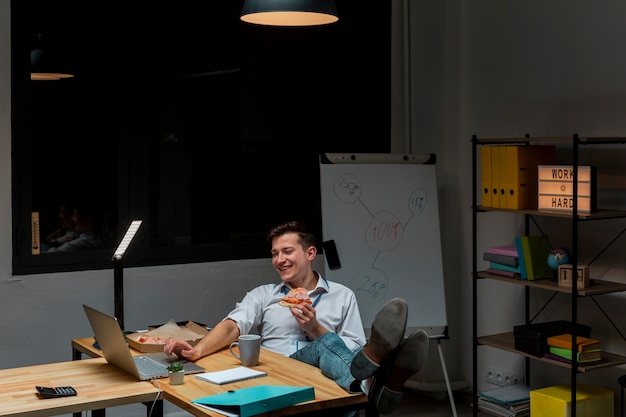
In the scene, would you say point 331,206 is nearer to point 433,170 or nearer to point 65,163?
point 433,170

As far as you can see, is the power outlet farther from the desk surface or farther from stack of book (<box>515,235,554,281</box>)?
the desk surface

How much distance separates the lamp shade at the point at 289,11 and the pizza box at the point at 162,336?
1.24 m

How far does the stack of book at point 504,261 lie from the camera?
4266 millimetres

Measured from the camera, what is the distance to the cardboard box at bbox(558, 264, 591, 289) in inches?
154

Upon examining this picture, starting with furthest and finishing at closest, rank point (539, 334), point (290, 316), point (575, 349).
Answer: point (539, 334) < point (575, 349) < point (290, 316)

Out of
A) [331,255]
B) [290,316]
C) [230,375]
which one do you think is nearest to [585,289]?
[331,255]

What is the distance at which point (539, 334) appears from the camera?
4062 mm

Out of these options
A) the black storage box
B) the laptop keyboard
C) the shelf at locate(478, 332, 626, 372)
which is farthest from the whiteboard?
the laptop keyboard

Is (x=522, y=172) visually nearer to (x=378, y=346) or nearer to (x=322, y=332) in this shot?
(x=322, y=332)

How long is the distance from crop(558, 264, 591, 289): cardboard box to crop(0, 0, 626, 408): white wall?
0.96 feet

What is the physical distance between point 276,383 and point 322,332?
0.61 m

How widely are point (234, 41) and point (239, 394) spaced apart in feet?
8.84

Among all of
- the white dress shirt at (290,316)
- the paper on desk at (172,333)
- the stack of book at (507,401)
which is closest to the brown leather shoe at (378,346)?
the white dress shirt at (290,316)

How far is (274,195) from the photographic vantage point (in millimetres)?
4953
